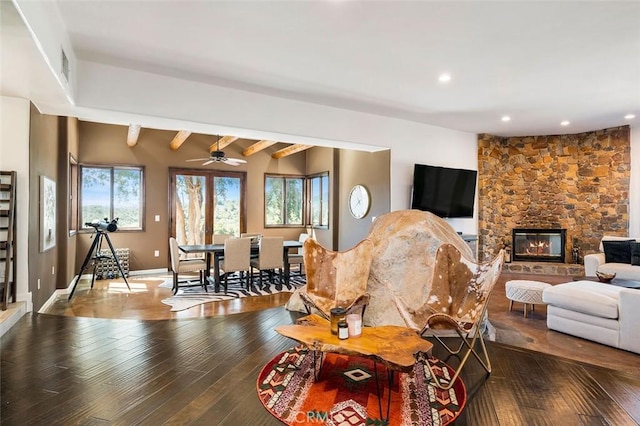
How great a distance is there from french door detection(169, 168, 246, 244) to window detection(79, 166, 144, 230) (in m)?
0.68

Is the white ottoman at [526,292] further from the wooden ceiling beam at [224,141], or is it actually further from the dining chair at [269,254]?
the wooden ceiling beam at [224,141]

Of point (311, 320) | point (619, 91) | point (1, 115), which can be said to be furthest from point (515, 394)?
point (1, 115)

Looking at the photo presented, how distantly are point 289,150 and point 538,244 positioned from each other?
5.86 metres

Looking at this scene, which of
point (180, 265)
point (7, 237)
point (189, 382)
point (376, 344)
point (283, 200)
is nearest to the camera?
point (376, 344)

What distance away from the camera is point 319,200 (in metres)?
8.57

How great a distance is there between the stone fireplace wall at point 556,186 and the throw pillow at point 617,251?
0.99 meters

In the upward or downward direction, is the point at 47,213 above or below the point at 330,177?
below

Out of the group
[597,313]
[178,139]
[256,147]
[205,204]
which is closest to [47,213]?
[178,139]

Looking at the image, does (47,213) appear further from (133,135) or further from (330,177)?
(330,177)

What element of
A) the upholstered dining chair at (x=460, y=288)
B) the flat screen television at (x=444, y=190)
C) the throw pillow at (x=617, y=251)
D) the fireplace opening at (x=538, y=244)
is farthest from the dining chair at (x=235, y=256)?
the throw pillow at (x=617, y=251)

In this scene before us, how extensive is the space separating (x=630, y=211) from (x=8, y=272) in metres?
9.42

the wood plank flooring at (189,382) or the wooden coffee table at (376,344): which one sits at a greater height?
the wooden coffee table at (376,344)

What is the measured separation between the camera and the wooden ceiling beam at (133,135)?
6.25 metres

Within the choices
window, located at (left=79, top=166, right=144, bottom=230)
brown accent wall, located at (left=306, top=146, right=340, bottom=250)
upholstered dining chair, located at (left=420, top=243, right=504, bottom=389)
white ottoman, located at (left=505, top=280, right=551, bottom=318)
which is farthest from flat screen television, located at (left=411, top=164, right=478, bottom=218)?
window, located at (left=79, top=166, right=144, bottom=230)
